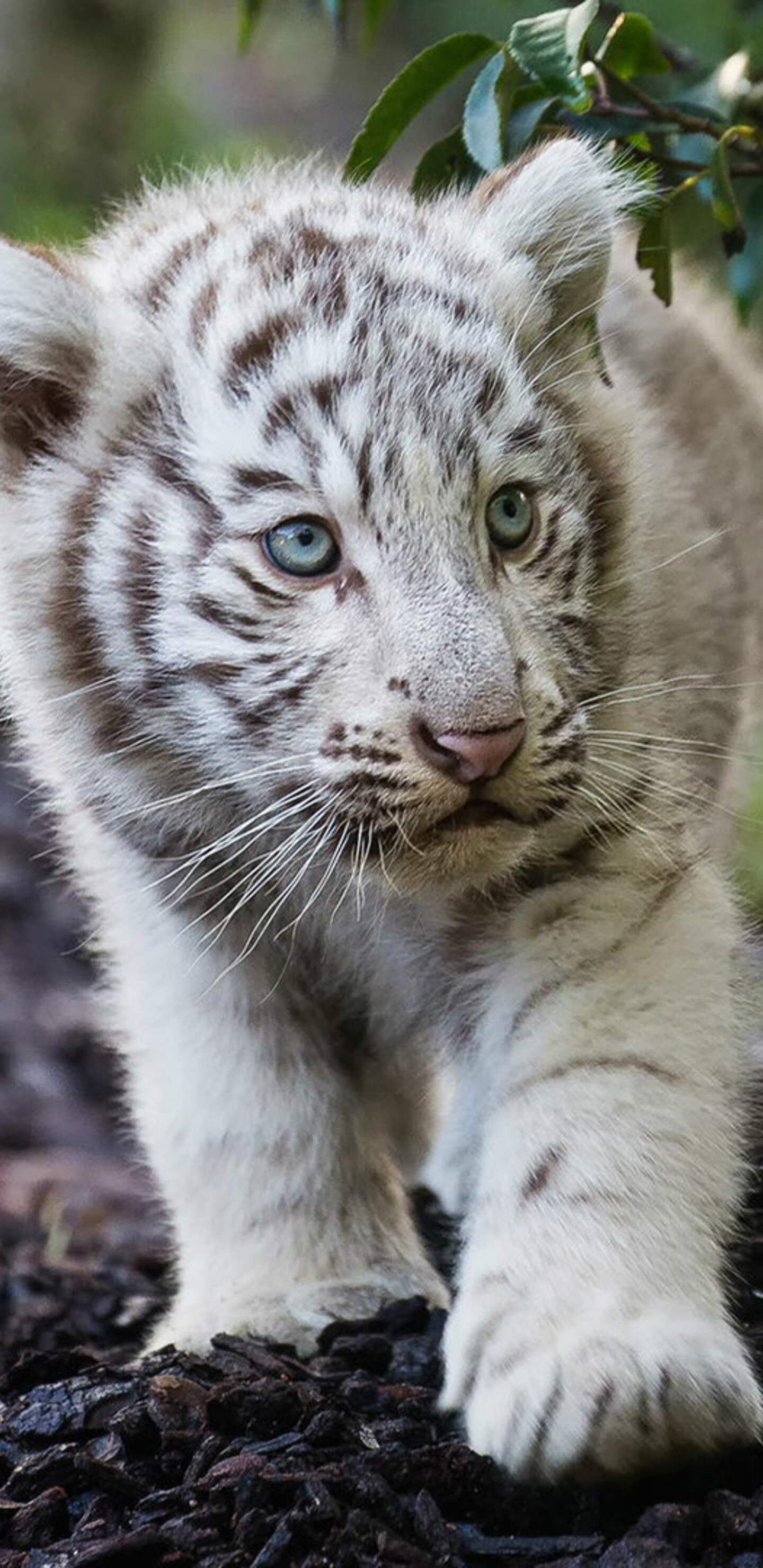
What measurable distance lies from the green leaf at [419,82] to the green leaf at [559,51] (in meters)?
0.21

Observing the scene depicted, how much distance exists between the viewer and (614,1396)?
204 cm

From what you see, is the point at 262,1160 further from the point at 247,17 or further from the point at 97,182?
the point at 97,182

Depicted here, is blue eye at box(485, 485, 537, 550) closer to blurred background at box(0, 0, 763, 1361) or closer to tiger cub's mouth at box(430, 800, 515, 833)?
tiger cub's mouth at box(430, 800, 515, 833)

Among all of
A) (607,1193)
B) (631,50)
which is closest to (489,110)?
(631,50)

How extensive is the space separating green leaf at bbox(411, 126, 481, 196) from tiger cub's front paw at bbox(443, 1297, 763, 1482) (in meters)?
1.76

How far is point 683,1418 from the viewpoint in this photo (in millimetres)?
2033

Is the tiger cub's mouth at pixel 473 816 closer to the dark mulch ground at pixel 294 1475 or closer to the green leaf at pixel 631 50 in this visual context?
the dark mulch ground at pixel 294 1475

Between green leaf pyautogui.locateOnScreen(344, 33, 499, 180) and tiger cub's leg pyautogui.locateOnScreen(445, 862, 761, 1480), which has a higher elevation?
green leaf pyautogui.locateOnScreen(344, 33, 499, 180)

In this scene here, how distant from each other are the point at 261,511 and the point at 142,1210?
2218 millimetres

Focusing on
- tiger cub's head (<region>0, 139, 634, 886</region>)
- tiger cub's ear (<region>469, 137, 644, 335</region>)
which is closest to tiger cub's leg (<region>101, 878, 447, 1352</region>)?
tiger cub's head (<region>0, 139, 634, 886</region>)

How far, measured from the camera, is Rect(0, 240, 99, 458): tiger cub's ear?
100 inches

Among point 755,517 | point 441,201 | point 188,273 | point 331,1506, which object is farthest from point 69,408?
point 755,517

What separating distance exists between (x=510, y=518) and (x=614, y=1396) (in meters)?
1.08

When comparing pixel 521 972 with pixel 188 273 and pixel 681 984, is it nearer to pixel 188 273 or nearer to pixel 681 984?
pixel 681 984
